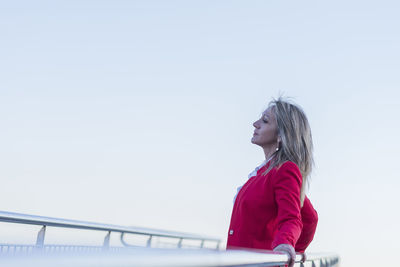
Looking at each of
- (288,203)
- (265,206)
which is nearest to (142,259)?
(288,203)

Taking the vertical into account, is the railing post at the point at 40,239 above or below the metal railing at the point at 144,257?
above

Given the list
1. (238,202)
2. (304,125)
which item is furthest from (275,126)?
(238,202)

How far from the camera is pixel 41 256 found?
0.82 m

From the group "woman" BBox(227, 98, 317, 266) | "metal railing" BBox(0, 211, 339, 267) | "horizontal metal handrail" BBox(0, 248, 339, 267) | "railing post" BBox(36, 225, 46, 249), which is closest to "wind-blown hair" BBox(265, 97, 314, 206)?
"woman" BBox(227, 98, 317, 266)

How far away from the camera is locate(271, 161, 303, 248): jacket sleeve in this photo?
287cm

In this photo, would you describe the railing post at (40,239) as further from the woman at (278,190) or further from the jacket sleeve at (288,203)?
the jacket sleeve at (288,203)

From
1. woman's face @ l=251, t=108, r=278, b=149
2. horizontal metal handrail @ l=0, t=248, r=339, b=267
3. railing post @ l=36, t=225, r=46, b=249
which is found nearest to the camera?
horizontal metal handrail @ l=0, t=248, r=339, b=267

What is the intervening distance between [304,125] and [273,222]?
0.66 meters

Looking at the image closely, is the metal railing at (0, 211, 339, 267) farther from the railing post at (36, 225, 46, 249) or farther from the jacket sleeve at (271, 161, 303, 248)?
the railing post at (36, 225, 46, 249)

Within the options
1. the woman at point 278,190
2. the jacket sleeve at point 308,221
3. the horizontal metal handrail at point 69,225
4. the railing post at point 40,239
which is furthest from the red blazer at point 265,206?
the railing post at point 40,239

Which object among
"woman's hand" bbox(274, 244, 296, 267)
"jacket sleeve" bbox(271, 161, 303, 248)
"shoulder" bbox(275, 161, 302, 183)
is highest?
"shoulder" bbox(275, 161, 302, 183)

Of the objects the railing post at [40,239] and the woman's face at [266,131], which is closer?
the woman's face at [266,131]

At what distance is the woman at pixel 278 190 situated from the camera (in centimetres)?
304

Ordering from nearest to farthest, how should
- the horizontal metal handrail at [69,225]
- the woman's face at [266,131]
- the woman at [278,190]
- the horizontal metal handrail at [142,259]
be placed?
the horizontal metal handrail at [142,259] < the woman at [278,190] < the woman's face at [266,131] < the horizontal metal handrail at [69,225]
